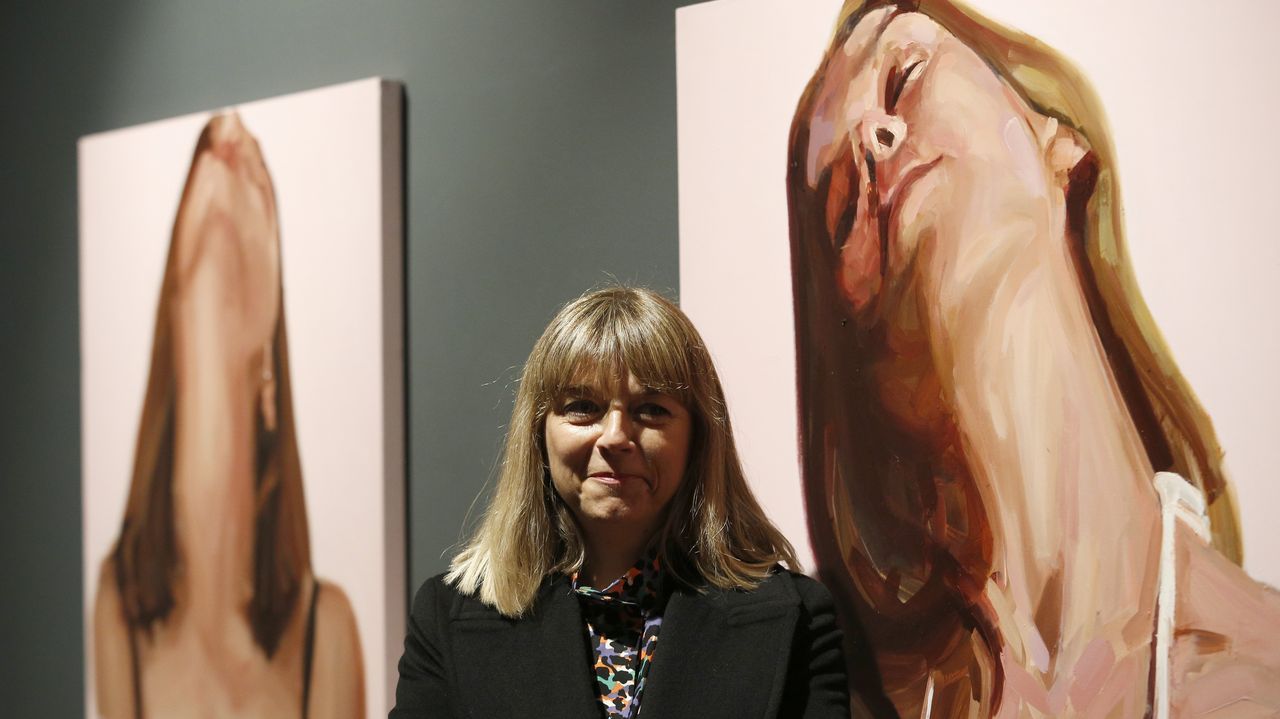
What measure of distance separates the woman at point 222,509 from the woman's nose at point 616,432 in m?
0.77

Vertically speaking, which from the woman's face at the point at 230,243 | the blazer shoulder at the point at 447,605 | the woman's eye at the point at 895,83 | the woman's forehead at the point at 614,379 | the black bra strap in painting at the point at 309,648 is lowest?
the black bra strap in painting at the point at 309,648

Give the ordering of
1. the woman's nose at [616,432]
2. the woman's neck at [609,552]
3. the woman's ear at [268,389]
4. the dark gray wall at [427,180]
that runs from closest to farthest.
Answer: the woman's nose at [616,432] → the woman's neck at [609,552] → the dark gray wall at [427,180] → the woman's ear at [268,389]

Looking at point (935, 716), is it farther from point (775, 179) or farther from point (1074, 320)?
point (775, 179)

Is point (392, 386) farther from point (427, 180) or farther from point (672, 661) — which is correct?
point (672, 661)

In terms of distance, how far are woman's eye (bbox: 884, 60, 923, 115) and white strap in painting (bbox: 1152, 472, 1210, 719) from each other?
1.74ft

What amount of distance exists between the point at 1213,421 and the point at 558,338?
2.31 ft

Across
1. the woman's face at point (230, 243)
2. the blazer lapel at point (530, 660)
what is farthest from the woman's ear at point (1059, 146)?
the woman's face at point (230, 243)

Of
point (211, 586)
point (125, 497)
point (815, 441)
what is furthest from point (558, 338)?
point (125, 497)

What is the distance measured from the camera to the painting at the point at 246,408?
1.88 meters

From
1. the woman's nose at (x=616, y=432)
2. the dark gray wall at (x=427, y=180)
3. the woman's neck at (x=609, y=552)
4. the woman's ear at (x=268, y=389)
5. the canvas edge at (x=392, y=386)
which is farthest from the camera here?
the woman's ear at (x=268, y=389)

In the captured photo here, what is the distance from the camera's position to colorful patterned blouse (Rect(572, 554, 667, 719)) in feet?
4.47

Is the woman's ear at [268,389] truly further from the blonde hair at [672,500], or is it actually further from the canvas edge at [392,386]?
the blonde hair at [672,500]

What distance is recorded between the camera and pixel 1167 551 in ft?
4.38

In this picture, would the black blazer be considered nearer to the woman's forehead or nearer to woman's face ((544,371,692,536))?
woman's face ((544,371,692,536))
